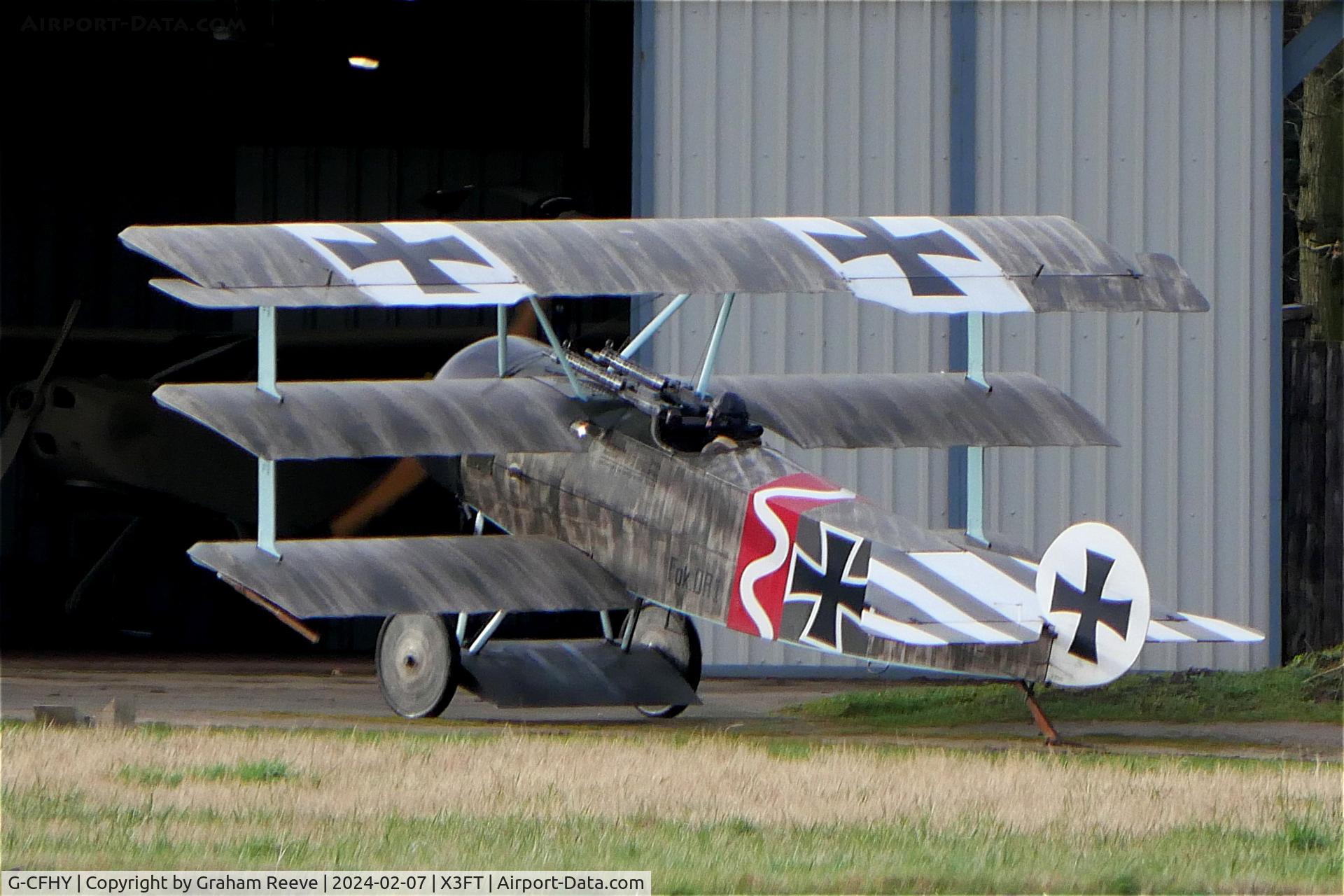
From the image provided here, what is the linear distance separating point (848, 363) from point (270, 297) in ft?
16.6

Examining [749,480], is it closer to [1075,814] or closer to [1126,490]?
[1075,814]

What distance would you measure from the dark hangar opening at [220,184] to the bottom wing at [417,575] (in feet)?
20.2

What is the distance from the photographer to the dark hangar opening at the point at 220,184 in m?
16.9

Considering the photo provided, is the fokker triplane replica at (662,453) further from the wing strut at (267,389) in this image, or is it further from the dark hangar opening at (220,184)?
the dark hangar opening at (220,184)

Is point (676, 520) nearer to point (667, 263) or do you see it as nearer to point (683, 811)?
point (667, 263)

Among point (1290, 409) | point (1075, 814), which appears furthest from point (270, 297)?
point (1290, 409)

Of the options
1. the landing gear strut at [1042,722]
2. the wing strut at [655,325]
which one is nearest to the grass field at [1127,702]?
the landing gear strut at [1042,722]

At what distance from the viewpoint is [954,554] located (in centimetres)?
824

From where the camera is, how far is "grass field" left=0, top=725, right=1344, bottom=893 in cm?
571

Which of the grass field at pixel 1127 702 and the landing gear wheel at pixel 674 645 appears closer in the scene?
the landing gear wheel at pixel 674 645

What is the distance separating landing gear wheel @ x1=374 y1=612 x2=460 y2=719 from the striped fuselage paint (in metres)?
0.80

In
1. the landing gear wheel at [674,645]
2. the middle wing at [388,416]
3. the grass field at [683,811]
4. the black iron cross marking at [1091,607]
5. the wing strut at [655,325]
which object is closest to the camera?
the grass field at [683,811]

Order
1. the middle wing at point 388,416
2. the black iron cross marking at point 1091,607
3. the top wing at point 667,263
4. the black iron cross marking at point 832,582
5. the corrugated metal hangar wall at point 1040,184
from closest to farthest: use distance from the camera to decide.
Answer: the black iron cross marking at point 1091,607, the black iron cross marking at point 832,582, the middle wing at point 388,416, the top wing at point 667,263, the corrugated metal hangar wall at point 1040,184

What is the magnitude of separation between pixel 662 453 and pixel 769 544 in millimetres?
868
